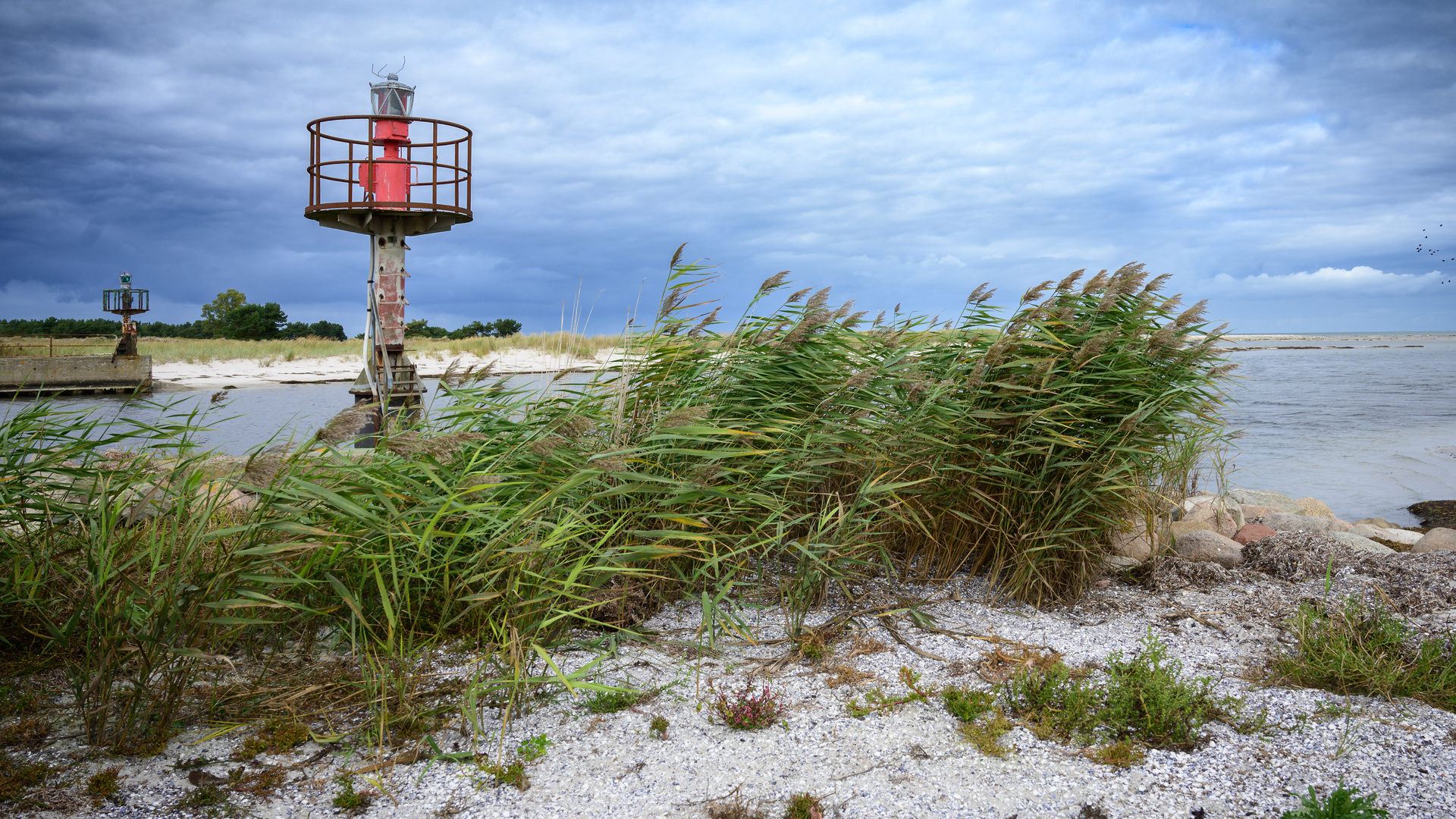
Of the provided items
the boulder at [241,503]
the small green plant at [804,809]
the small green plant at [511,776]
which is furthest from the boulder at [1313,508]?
the boulder at [241,503]

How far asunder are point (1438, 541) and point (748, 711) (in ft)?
22.7

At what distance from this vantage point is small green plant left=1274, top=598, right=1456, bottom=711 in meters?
3.06

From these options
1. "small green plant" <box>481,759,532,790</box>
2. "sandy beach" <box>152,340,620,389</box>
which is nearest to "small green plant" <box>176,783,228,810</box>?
"small green plant" <box>481,759,532,790</box>

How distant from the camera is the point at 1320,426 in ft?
55.7

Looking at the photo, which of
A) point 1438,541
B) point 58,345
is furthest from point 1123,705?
point 58,345

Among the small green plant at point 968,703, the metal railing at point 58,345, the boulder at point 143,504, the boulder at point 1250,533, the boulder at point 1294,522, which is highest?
the metal railing at point 58,345

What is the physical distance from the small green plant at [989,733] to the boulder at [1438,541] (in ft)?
18.8

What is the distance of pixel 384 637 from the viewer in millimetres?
3326

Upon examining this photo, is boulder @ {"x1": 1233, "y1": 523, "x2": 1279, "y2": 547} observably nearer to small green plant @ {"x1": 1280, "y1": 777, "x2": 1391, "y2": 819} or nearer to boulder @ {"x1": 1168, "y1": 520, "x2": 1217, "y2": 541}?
Answer: boulder @ {"x1": 1168, "y1": 520, "x2": 1217, "y2": 541}

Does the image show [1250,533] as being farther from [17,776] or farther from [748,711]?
[17,776]

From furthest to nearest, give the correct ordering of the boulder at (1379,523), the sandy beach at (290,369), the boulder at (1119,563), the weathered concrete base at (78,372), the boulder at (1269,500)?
1. the sandy beach at (290,369)
2. the weathered concrete base at (78,372)
3. the boulder at (1269,500)
4. the boulder at (1379,523)
5. the boulder at (1119,563)

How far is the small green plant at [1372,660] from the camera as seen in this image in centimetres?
306

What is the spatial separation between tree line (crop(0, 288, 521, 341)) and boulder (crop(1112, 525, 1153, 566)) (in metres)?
42.1

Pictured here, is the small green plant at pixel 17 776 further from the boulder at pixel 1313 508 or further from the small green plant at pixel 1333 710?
the boulder at pixel 1313 508
